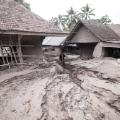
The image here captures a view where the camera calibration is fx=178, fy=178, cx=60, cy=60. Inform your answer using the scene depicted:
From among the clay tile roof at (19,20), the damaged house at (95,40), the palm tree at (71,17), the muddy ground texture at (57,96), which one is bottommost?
the muddy ground texture at (57,96)

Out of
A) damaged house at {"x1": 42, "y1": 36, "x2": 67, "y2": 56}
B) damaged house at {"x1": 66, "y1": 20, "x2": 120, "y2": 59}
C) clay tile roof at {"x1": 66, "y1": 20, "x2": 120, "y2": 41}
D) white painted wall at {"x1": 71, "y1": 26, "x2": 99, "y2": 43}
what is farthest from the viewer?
damaged house at {"x1": 42, "y1": 36, "x2": 67, "y2": 56}

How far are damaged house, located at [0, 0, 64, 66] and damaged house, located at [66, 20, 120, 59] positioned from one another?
5.81 m

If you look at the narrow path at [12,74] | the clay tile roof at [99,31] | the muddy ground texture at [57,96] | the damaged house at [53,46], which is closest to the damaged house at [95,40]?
the clay tile roof at [99,31]

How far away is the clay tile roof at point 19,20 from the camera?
35.1ft

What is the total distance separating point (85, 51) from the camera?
66.8 ft

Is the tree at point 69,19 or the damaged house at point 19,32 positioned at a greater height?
the tree at point 69,19

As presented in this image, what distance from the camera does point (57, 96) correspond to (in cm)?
721

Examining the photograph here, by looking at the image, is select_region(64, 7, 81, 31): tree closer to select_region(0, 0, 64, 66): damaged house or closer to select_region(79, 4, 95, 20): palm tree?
select_region(79, 4, 95, 20): palm tree

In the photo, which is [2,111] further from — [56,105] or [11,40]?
[11,40]

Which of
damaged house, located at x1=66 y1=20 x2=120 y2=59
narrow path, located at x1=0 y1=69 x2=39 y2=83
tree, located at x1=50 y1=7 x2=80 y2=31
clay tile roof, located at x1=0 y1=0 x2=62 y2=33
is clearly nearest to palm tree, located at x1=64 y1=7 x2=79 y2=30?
tree, located at x1=50 y1=7 x2=80 y2=31

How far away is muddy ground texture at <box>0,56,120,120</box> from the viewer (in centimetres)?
577

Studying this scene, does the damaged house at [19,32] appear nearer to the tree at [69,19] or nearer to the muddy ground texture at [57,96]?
the muddy ground texture at [57,96]

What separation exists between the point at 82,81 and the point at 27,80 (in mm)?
2926

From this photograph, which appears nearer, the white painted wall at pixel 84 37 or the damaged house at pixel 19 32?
the damaged house at pixel 19 32
